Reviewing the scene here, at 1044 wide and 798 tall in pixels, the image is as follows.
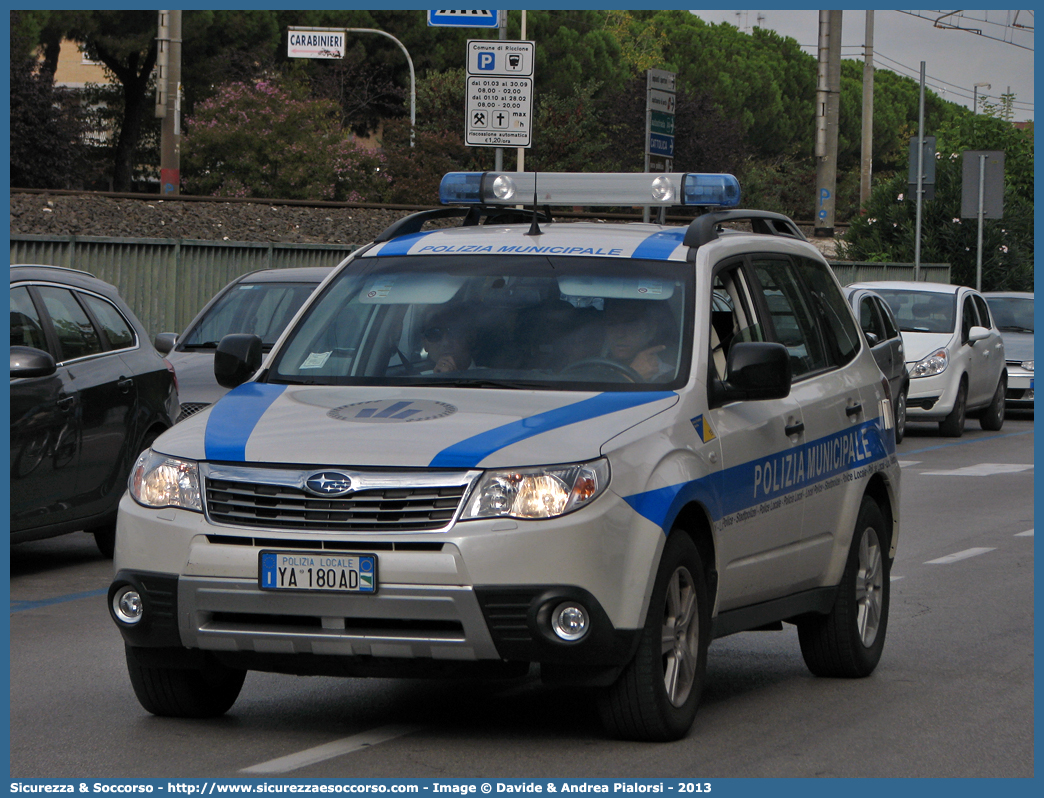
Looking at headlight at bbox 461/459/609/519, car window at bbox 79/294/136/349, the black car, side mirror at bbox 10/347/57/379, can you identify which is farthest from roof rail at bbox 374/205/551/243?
car window at bbox 79/294/136/349

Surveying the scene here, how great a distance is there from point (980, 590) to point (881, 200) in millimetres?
30537

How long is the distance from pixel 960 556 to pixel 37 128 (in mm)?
46134

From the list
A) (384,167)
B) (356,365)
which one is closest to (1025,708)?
(356,365)

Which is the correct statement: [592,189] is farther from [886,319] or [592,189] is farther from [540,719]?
[886,319]

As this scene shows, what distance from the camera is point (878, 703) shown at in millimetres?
6953

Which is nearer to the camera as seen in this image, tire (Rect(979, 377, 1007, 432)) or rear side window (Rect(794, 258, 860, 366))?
rear side window (Rect(794, 258, 860, 366))

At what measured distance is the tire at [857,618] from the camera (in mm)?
7422

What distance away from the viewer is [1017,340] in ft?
87.7

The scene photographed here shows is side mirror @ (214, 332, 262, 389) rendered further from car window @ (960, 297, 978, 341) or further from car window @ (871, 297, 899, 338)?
car window @ (960, 297, 978, 341)

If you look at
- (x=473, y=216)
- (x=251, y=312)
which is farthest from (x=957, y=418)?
(x=473, y=216)

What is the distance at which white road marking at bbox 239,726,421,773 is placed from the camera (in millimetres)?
5594

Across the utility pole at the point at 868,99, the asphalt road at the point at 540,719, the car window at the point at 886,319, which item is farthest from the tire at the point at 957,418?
the utility pole at the point at 868,99

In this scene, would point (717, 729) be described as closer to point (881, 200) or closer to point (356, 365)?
point (356, 365)

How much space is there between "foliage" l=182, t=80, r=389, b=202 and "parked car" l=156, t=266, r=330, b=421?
30617mm
